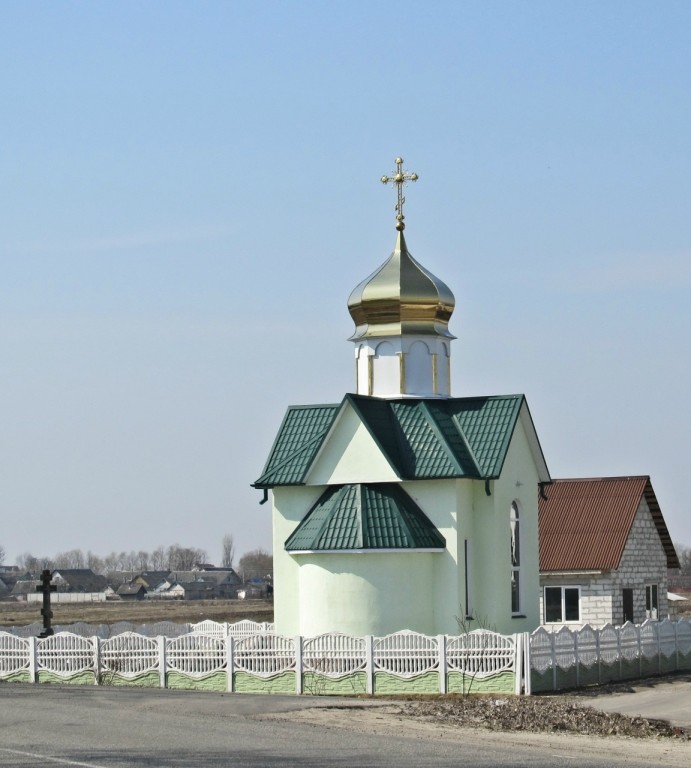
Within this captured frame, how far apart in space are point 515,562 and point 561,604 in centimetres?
1181

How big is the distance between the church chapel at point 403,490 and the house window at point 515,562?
0.04 metres

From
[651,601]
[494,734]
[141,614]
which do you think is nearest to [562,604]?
[651,601]

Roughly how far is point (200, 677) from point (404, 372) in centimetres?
833

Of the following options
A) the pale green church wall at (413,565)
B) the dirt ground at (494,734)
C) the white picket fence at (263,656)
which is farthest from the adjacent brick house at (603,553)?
the dirt ground at (494,734)

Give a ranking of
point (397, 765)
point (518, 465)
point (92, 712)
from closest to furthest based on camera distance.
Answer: point (397, 765), point (92, 712), point (518, 465)

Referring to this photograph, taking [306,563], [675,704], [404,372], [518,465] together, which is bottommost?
[675,704]

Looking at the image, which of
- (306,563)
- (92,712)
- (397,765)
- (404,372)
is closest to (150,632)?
(306,563)

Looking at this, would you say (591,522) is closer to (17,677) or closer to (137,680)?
(137,680)

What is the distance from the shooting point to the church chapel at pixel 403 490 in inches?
1059

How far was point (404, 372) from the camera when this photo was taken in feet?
99.4

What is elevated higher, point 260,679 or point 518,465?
point 518,465

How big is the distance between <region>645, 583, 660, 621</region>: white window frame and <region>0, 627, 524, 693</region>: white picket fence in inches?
762

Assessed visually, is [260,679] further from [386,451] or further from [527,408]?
[527,408]

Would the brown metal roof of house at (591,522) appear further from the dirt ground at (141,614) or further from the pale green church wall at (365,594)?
the dirt ground at (141,614)
